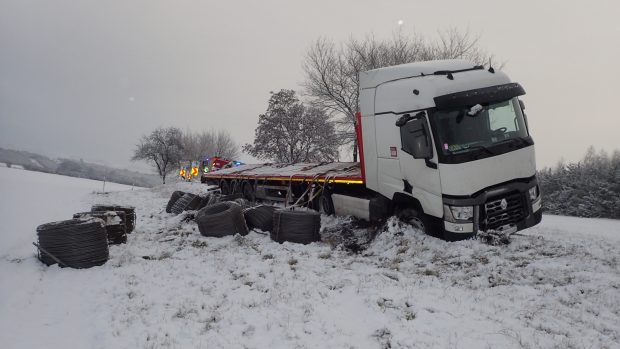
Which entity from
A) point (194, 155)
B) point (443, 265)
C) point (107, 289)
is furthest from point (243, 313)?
point (194, 155)

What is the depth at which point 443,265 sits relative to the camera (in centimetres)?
654

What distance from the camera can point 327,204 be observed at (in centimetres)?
1095

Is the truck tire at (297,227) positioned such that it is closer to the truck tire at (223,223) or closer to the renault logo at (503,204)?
the truck tire at (223,223)

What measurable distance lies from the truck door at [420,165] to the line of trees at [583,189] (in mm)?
24519

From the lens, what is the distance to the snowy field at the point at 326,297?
420 centimetres

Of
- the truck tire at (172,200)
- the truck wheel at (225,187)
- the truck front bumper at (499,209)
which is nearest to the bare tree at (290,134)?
the truck wheel at (225,187)

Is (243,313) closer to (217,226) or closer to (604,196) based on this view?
(217,226)

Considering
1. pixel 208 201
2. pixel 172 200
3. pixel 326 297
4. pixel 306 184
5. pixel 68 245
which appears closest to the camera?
pixel 326 297

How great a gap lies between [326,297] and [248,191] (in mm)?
10940

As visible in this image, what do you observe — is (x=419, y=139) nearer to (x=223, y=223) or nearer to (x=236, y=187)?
(x=223, y=223)

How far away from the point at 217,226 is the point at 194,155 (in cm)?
6414

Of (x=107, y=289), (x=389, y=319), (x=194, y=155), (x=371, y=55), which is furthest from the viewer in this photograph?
(x=194, y=155)

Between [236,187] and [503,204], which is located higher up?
[236,187]

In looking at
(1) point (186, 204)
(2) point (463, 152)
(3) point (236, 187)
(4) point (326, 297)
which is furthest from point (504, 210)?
(3) point (236, 187)
